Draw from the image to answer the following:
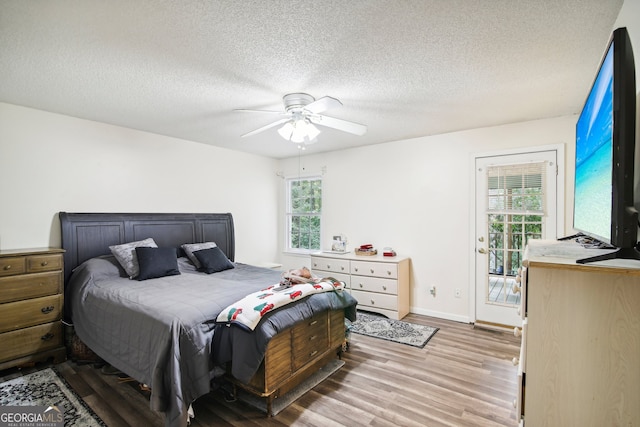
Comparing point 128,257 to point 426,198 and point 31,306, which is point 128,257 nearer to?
point 31,306

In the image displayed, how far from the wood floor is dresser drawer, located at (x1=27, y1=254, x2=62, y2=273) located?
0.90 m

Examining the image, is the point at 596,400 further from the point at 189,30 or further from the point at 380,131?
the point at 380,131

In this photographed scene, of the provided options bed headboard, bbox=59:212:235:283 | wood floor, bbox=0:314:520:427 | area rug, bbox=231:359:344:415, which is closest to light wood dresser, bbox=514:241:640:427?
wood floor, bbox=0:314:520:427

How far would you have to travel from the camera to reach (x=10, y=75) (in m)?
2.31

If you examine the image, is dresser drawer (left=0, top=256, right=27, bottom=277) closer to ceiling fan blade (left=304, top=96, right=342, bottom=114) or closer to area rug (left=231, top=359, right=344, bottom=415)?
area rug (left=231, top=359, right=344, bottom=415)

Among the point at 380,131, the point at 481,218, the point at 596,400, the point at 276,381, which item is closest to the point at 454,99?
the point at 380,131

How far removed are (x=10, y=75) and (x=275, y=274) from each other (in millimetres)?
2752

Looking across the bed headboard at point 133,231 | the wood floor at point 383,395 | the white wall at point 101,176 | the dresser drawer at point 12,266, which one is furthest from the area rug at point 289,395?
the white wall at point 101,176

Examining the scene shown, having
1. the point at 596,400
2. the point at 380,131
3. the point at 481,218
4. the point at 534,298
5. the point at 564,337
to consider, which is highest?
the point at 380,131

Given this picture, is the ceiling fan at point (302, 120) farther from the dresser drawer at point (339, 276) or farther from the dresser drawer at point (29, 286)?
the dresser drawer at point (29, 286)

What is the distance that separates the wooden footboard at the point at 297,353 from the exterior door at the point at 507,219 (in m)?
1.99

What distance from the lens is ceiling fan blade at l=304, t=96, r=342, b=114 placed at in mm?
2236

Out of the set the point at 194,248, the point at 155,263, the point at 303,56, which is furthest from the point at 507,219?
the point at 155,263

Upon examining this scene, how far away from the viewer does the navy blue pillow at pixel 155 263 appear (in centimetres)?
312
